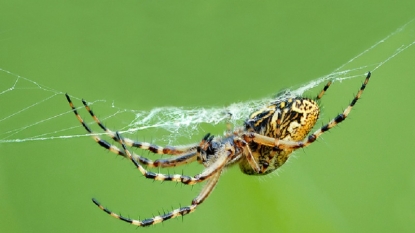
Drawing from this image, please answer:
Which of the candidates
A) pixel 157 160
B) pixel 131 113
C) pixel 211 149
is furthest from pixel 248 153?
pixel 131 113

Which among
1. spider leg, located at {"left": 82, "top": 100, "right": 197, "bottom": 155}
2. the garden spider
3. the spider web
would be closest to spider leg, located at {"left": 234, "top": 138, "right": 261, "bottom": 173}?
the garden spider

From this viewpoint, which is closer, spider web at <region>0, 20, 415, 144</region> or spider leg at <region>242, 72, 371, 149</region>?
spider leg at <region>242, 72, 371, 149</region>

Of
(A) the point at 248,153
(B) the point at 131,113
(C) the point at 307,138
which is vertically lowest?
(C) the point at 307,138

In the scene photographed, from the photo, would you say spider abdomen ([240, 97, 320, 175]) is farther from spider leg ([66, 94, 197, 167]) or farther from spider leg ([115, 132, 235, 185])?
spider leg ([66, 94, 197, 167])

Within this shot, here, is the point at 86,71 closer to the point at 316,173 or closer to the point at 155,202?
the point at 155,202

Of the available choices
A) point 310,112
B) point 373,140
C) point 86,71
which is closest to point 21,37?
point 86,71

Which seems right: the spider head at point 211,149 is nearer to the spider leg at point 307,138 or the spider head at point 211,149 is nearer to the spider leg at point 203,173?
the spider leg at point 203,173

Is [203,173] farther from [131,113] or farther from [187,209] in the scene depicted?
[131,113]

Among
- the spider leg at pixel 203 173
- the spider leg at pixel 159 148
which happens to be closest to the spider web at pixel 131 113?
the spider leg at pixel 159 148
